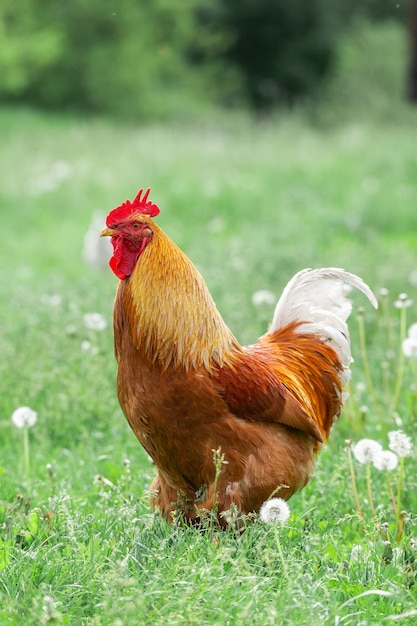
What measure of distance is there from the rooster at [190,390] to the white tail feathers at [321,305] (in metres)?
0.42

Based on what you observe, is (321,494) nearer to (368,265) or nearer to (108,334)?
(108,334)

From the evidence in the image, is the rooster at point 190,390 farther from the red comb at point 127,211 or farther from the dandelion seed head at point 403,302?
the dandelion seed head at point 403,302

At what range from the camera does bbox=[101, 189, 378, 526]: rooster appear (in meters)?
3.06

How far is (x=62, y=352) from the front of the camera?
546 cm

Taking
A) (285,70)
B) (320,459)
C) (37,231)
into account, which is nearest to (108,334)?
(320,459)

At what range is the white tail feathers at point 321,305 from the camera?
3.67 meters

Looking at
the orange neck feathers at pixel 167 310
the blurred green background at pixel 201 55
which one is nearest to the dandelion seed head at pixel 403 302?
the orange neck feathers at pixel 167 310

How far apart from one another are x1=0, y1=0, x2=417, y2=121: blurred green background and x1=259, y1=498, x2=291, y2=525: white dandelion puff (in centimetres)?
2484

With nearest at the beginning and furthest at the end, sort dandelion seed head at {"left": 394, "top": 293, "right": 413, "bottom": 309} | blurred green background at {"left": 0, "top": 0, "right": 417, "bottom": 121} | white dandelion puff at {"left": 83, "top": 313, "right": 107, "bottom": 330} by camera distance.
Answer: dandelion seed head at {"left": 394, "top": 293, "right": 413, "bottom": 309} → white dandelion puff at {"left": 83, "top": 313, "right": 107, "bottom": 330} → blurred green background at {"left": 0, "top": 0, "right": 417, "bottom": 121}

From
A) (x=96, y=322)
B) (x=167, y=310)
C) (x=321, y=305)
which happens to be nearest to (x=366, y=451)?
(x=321, y=305)

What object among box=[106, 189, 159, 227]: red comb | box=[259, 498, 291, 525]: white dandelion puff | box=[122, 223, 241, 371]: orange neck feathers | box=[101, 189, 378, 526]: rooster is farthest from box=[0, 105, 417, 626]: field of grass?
box=[106, 189, 159, 227]: red comb

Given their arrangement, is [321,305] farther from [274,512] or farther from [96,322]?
[96,322]

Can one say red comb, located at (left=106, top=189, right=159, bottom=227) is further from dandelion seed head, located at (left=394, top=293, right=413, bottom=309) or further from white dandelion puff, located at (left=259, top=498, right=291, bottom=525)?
dandelion seed head, located at (left=394, top=293, right=413, bottom=309)

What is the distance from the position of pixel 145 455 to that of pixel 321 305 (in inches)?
53.0
